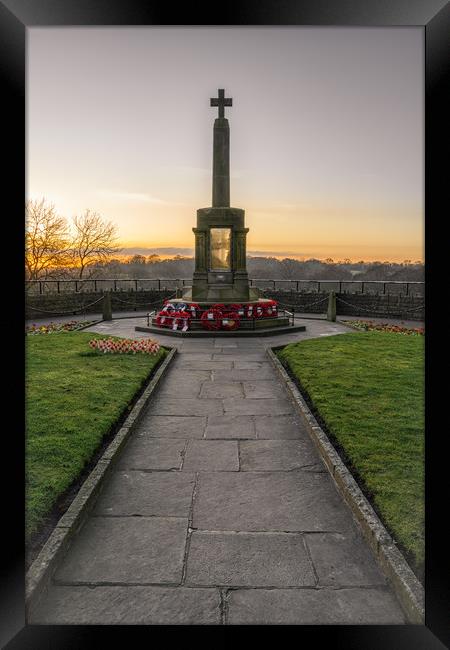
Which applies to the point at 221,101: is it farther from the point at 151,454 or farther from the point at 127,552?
the point at 127,552

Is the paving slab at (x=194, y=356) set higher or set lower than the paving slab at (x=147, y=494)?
higher

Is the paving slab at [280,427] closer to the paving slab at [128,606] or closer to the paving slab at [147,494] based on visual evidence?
the paving slab at [147,494]

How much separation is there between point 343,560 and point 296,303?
2113cm

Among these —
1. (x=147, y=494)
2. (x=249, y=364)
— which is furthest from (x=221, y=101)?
(x=147, y=494)

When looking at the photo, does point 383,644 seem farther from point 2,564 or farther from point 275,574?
point 2,564

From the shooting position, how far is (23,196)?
2.26 meters

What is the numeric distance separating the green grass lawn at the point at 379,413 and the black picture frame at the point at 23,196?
1316mm

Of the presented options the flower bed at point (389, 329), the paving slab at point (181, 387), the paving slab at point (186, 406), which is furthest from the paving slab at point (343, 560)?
the flower bed at point (389, 329)

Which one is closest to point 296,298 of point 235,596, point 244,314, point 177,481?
point 244,314

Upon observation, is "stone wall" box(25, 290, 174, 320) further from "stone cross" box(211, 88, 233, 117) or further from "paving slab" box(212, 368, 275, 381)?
"paving slab" box(212, 368, 275, 381)

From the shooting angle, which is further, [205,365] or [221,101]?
[221,101]

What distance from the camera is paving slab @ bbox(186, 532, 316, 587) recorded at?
322cm

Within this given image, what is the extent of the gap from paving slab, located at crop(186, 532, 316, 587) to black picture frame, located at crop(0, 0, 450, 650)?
116cm

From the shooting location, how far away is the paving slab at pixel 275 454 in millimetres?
5183
